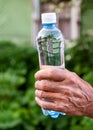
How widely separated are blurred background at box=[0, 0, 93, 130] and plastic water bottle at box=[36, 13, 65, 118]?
2285mm

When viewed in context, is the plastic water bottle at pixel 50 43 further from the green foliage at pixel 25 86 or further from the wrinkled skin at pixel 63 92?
the green foliage at pixel 25 86

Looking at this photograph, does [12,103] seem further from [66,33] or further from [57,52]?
[57,52]

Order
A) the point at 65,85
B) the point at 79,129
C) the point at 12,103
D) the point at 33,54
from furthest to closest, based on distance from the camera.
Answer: the point at 33,54 < the point at 12,103 < the point at 79,129 < the point at 65,85

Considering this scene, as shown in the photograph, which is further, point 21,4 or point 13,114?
point 21,4

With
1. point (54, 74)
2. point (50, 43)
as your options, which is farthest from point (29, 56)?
point (54, 74)

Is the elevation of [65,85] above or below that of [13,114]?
above

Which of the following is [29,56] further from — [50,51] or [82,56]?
[50,51]

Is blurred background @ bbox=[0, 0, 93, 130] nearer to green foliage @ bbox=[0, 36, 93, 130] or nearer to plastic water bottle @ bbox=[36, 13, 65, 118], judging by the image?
green foliage @ bbox=[0, 36, 93, 130]

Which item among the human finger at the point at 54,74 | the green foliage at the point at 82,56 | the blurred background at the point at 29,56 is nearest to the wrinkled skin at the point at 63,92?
the human finger at the point at 54,74

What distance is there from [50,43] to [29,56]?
5054 millimetres

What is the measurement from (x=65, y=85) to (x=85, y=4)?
373 centimetres

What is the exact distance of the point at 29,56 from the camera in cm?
715

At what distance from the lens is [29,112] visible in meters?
5.68

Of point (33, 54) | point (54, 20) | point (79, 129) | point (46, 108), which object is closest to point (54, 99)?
point (46, 108)
